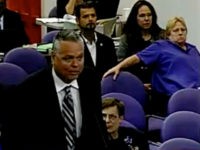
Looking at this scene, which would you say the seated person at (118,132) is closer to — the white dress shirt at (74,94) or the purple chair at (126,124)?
the purple chair at (126,124)

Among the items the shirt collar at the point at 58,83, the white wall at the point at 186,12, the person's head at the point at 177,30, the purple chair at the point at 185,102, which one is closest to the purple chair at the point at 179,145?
the shirt collar at the point at 58,83

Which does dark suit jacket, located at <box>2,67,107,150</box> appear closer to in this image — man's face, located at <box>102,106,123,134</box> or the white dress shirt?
the white dress shirt

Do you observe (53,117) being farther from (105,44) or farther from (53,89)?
(105,44)

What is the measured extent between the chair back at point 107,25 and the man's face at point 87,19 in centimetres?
66

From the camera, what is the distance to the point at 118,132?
4.00m

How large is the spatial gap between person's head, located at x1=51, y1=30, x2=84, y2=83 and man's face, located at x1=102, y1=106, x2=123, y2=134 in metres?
1.09

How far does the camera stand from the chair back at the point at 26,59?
564 centimetres

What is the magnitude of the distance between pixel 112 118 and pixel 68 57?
124cm

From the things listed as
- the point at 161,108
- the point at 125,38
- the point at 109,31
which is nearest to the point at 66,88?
the point at 161,108

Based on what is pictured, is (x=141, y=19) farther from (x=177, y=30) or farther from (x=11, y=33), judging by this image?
(x=11, y=33)

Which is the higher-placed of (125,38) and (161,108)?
(125,38)

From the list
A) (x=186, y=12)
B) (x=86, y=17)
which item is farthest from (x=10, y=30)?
(x=186, y=12)

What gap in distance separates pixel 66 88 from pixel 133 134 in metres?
1.17

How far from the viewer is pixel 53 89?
287cm
